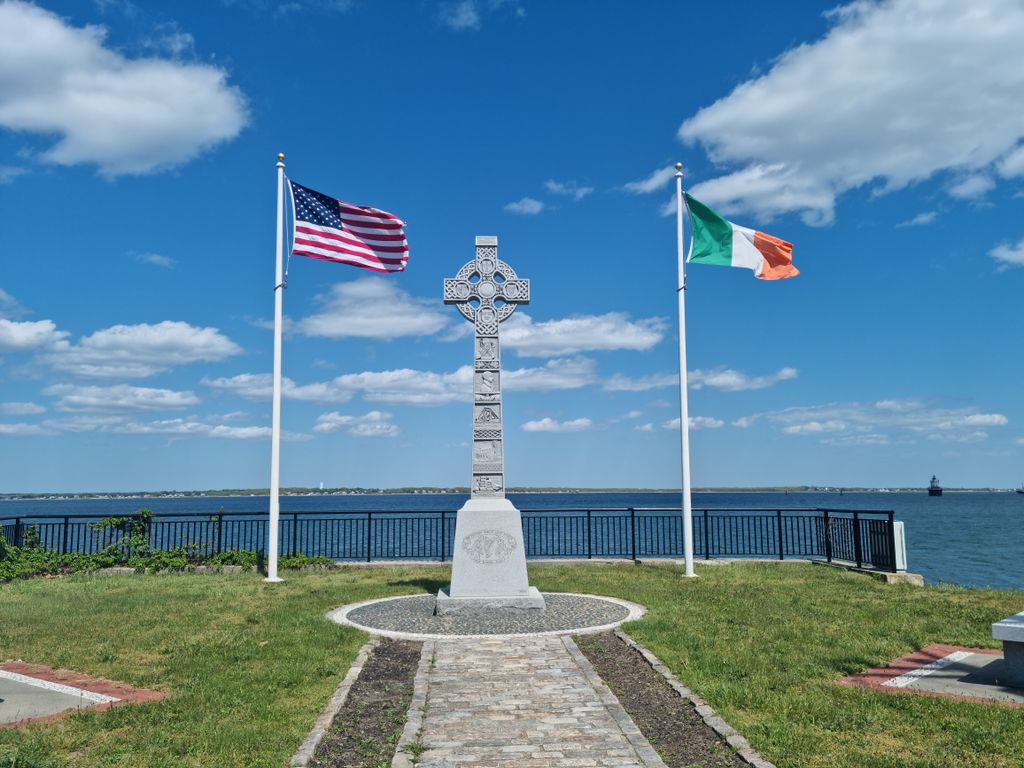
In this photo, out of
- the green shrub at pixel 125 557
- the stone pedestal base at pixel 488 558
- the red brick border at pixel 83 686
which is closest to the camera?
the red brick border at pixel 83 686

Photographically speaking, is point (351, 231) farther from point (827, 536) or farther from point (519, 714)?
point (827, 536)

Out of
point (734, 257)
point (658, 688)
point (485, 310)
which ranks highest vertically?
point (734, 257)

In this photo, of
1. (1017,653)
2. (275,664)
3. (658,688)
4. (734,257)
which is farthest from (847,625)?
(734,257)

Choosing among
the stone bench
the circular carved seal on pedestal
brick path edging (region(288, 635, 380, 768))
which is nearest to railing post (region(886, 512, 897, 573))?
the stone bench

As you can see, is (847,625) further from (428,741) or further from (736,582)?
(428,741)

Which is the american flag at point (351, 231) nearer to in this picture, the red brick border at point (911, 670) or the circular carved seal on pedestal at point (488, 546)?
the circular carved seal on pedestal at point (488, 546)

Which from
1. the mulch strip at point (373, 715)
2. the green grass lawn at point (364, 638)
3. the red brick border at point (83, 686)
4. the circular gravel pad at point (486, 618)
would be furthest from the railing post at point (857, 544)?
the red brick border at point (83, 686)

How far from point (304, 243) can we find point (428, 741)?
1126cm

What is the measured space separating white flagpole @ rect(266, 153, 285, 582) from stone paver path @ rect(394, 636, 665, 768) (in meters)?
6.84

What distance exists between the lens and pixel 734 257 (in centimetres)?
1534

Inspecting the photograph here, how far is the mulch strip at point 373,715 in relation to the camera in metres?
5.22

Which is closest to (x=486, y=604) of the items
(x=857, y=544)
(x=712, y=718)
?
(x=712, y=718)

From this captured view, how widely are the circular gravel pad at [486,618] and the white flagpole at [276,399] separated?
3.38 meters

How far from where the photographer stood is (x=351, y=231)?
49.5 feet
